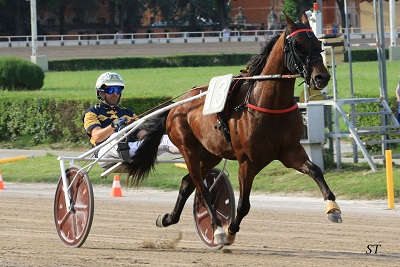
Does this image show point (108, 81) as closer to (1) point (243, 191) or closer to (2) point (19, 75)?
(1) point (243, 191)

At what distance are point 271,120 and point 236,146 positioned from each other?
39 cm

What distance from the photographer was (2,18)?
65.8 m

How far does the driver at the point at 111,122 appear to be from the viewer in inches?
348

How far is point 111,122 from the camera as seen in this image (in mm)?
9133

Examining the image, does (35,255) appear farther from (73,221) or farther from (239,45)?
(239,45)

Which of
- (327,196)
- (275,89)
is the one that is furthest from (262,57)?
(327,196)

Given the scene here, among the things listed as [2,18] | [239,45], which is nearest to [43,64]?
[239,45]

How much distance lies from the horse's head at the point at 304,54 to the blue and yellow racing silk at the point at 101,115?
228cm

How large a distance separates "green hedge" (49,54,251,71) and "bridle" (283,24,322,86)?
1598 inches

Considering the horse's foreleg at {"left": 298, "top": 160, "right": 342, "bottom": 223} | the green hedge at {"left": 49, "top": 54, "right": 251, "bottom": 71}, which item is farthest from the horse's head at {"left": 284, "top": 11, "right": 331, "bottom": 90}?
the green hedge at {"left": 49, "top": 54, "right": 251, "bottom": 71}

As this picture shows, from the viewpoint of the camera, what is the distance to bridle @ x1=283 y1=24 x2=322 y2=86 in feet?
23.0

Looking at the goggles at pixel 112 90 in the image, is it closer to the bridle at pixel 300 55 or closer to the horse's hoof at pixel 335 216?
the bridle at pixel 300 55

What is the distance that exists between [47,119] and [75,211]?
37.9 ft

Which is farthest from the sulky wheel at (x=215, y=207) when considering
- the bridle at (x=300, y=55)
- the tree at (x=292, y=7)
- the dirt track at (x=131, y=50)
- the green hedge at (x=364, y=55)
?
the tree at (x=292, y=7)
